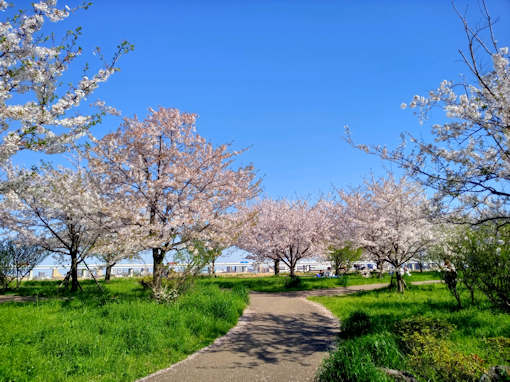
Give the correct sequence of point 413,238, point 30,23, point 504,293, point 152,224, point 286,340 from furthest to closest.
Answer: point 413,238
point 152,224
point 286,340
point 504,293
point 30,23

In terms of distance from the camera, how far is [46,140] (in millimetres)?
6172

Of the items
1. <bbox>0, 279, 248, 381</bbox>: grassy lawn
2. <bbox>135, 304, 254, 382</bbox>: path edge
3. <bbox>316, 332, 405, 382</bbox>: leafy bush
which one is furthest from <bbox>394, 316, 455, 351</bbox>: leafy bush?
<bbox>0, 279, 248, 381</bbox>: grassy lawn

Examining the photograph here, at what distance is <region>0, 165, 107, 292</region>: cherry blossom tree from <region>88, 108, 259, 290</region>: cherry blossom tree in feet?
3.73

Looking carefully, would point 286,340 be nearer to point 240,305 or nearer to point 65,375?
point 240,305

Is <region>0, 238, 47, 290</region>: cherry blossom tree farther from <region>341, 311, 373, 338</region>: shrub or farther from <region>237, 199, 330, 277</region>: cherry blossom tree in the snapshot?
<region>341, 311, 373, 338</region>: shrub

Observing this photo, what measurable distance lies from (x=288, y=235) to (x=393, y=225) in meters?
9.48

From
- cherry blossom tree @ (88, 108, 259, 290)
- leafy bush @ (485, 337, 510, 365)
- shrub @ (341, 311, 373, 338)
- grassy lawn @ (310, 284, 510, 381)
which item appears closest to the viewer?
grassy lawn @ (310, 284, 510, 381)

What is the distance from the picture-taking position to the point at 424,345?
Result: 5820mm

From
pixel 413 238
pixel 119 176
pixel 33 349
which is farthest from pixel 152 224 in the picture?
pixel 413 238

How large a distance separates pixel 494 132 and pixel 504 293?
4172mm

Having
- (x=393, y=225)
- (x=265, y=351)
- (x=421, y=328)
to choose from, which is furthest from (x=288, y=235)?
(x=421, y=328)

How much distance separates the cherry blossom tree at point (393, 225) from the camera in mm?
15789

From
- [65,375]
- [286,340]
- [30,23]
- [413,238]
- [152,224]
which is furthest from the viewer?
[413,238]

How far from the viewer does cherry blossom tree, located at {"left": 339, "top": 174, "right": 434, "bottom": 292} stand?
15.8m
